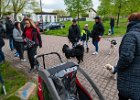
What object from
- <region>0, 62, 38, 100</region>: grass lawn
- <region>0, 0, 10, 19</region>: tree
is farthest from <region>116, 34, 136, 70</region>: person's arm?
<region>0, 0, 10, 19</region>: tree

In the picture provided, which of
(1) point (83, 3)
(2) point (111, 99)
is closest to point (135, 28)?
(2) point (111, 99)

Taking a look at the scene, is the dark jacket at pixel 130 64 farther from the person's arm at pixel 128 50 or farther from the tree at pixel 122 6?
the tree at pixel 122 6

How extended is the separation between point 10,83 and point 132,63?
4.00 m

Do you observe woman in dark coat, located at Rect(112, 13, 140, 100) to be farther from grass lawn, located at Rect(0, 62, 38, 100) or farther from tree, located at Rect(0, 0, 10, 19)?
tree, located at Rect(0, 0, 10, 19)

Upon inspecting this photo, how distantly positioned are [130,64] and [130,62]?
0.07 meters

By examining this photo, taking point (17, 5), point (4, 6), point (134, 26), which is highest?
point (17, 5)

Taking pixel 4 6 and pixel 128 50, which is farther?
pixel 4 6

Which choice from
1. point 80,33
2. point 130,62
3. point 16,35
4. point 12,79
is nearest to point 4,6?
point 16,35

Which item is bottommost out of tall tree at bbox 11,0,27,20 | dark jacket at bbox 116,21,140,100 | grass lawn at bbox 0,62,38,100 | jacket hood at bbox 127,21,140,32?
grass lawn at bbox 0,62,38,100

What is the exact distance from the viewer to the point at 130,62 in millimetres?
2936

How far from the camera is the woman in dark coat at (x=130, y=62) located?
9.37 ft

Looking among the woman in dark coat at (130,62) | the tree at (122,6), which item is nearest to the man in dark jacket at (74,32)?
the woman in dark coat at (130,62)

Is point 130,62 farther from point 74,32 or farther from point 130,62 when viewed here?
point 74,32

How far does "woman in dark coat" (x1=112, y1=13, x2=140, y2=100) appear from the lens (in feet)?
9.37
